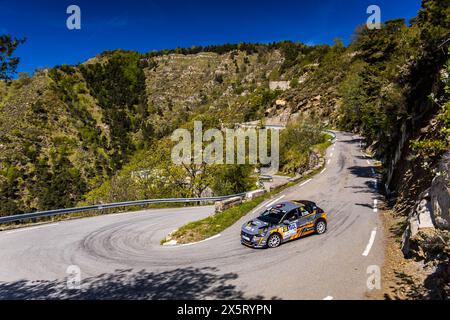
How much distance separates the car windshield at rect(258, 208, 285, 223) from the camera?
1362 cm

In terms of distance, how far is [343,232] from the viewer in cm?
1447

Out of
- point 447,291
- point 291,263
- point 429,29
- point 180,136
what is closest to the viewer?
point 447,291

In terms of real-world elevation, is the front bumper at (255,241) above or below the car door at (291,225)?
below

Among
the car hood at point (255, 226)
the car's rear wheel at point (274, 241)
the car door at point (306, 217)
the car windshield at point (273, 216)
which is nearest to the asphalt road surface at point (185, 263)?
the car's rear wheel at point (274, 241)

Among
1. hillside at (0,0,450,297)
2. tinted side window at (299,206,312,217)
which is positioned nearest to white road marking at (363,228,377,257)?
hillside at (0,0,450,297)

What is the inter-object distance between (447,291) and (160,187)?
29642mm

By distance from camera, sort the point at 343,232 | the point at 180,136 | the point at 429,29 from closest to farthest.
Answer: the point at 343,232 < the point at 429,29 < the point at 180,136

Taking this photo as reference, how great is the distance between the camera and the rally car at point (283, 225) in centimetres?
1297

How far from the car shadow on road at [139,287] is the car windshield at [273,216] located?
3.89m

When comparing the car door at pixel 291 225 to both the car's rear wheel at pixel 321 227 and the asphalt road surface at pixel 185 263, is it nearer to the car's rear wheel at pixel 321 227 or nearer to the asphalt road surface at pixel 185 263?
the asphalt road surface at pixel 185 263

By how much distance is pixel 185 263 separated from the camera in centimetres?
1199

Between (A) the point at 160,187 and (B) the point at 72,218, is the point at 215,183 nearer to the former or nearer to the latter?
(A) the point at 160,187
